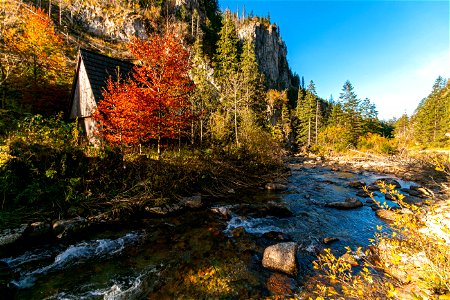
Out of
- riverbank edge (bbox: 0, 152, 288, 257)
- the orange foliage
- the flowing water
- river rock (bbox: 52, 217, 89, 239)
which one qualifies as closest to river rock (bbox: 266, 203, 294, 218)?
the flowing water

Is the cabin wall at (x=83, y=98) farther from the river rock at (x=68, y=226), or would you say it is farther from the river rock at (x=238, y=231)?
the river rock at (x=238, y=231)

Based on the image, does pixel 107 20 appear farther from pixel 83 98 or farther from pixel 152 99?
pixel 152 99

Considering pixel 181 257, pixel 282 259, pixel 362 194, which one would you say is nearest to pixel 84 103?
pixel 181 257

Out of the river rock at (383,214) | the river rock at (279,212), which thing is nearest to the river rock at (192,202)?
the river rock at (279,212)

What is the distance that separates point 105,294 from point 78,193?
5621mm

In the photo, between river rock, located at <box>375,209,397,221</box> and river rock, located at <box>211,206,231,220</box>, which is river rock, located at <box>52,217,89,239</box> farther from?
river rock, located at <box>375,209,397,221</box>

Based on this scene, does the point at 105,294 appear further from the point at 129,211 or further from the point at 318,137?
the point at 318,137

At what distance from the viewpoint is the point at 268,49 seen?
324 ft

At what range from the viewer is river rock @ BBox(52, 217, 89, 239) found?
25.9ft

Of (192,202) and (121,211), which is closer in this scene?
(121,211)

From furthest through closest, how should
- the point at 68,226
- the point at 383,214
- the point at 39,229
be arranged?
the point at 383,214 → the point at 68,226 → the point at 39,229

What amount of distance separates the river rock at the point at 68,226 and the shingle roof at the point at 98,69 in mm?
11012

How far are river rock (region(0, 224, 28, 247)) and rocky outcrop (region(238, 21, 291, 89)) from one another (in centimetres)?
9371

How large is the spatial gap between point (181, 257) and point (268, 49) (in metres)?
108
